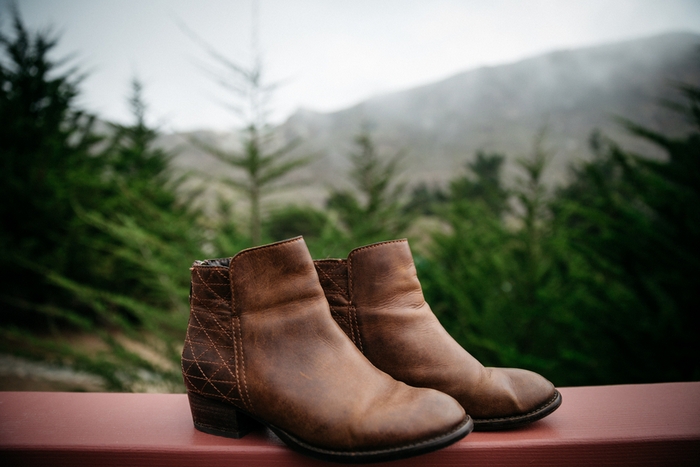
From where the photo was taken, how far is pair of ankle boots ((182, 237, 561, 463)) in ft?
2.47

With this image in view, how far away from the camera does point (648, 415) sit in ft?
2.99

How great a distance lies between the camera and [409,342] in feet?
3.03

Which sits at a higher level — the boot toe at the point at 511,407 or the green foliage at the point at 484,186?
the green foliage at the point at 484,186

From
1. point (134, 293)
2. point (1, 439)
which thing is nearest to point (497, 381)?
point (1, 439)

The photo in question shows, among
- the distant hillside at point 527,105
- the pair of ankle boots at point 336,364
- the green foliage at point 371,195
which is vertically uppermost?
the distant hillside at point 527,105

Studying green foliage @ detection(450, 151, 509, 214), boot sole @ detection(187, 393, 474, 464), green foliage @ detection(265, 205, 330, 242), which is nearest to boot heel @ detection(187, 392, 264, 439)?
boot sole @ detection(187, 393, 474, 464)

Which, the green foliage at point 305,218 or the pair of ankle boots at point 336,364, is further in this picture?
the green foliage at point 305,218

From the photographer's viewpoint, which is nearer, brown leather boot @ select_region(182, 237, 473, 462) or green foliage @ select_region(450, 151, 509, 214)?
brown leather boot @ select_region(182, 237, 473, 462)

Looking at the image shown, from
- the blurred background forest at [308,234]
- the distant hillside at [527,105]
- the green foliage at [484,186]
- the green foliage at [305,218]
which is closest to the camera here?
the blurred background forest at [308,234]

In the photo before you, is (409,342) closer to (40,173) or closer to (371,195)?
(371,195)

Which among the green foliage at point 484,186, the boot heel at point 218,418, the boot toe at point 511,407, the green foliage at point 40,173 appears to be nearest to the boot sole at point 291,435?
the boot heel at point 218,418

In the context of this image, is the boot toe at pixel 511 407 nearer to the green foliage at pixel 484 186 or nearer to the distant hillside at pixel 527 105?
the green foliage at pixel 484 186

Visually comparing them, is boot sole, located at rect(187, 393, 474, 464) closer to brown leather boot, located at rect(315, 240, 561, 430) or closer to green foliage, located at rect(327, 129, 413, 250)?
brown leather boot, located at rect(315, 240, 561, 430)

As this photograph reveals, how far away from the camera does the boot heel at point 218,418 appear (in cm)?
87
